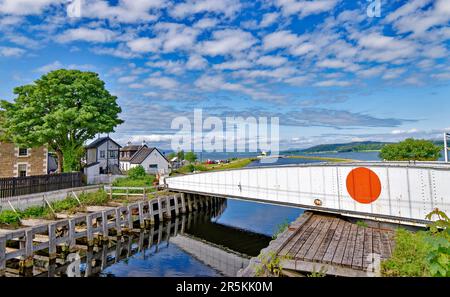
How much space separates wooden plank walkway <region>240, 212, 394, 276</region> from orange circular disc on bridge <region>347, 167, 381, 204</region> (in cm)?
129

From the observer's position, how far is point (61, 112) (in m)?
23.8

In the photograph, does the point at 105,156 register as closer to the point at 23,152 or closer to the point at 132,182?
the point at 23,152

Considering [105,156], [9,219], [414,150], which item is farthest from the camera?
[105,156]

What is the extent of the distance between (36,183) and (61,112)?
21.8 feet

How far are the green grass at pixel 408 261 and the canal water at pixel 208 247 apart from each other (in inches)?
309

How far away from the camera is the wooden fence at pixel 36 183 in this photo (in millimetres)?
18781

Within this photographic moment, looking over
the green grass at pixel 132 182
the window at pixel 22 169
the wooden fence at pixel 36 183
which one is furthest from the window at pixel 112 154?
the wooden fence at pixel 36 183

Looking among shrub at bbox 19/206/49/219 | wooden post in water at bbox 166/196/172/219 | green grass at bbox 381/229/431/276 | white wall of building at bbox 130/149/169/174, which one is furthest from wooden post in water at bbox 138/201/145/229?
white wall of building at bbox 130/149/169/174

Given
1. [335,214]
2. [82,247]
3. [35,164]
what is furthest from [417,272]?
[35,164]

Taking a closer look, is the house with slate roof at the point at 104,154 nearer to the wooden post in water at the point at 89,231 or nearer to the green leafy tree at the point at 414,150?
the wooden post in water at the point at 89,231

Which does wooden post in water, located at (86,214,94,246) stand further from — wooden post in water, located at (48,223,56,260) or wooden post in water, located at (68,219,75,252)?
wooden post in water, located at (48,223,56,260)

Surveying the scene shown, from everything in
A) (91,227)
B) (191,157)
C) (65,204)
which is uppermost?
(191,157)

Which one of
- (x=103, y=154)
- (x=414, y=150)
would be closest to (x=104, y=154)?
(x=103, y=154)
